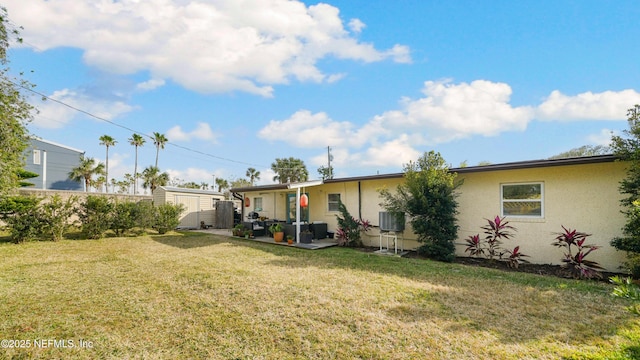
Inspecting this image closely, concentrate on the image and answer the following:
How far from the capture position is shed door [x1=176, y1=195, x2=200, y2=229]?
678 inches

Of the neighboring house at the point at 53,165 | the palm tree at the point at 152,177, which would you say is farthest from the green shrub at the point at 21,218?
the palm tree at the point at 152,177

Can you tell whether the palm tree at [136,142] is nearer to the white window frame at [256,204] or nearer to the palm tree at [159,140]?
the palm tree at [159,140]

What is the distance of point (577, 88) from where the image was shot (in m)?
9.52

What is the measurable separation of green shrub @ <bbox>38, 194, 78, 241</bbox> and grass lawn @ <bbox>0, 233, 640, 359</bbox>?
17.2ft

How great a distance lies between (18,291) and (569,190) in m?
11.7

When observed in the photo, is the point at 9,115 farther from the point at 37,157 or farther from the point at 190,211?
the point at 37,157

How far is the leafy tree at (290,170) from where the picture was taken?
3094cm

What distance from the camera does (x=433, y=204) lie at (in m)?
8.14

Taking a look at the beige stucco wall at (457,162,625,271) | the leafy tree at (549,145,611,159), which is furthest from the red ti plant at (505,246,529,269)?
the leafy tree at (549,145,611,159)

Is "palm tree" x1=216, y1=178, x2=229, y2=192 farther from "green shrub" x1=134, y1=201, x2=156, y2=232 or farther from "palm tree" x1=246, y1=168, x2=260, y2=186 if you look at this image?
"green shrub" x1=134, y1=201, x2=156, y2=232

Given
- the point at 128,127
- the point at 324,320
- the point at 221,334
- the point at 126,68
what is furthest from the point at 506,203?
the point at 128,127

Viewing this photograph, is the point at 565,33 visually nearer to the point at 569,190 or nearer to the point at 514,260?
the point at 569,190

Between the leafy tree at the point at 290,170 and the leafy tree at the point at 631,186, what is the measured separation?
85.8 ft

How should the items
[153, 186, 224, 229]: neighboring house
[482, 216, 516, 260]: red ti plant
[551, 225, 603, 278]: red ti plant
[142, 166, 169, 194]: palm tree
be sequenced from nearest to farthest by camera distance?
[551, 225, 603, 278]: red ti plant, [482, 216, 516, 260]: red ti plant, [153, 186, 224, 229]: neighboring house, [142, 166, 169, 194]: palm tree
